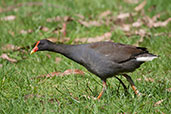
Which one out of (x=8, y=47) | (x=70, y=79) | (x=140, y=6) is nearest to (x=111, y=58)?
(x=70, y=79)

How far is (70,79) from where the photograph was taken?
15.8 ft

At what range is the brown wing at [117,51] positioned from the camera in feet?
13.6

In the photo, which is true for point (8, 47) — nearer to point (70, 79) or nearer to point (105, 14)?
point (70, 79)

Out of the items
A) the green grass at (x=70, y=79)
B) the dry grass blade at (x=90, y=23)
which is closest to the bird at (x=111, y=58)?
the green grass at (x=70, y=79)

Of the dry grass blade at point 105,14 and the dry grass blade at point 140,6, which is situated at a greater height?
the dry grass blade at point 140,6

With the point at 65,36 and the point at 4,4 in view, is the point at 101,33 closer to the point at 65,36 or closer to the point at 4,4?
the point at 65,36

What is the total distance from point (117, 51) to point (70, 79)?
0.95 metres

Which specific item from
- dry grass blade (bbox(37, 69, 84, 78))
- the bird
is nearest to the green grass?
dry grass blade (bbox(37, 69, 84, 78))

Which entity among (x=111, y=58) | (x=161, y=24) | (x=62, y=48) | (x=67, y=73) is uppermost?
(x=111, y=58)

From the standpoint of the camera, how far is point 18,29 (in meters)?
6.78

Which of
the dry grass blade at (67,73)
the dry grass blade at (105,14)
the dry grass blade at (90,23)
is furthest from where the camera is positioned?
the dry grass blade at (105,14)

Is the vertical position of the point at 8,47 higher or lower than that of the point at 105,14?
lower

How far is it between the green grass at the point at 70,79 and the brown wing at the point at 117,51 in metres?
0.41

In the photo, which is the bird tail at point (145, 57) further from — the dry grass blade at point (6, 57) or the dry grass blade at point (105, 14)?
the dry grass blade at point (105, 14)
